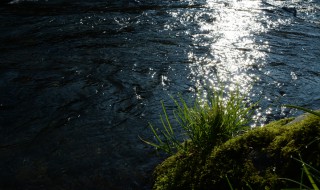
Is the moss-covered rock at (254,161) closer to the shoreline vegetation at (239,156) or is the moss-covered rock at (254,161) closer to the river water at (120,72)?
the shoreline vegetation at (239,156)

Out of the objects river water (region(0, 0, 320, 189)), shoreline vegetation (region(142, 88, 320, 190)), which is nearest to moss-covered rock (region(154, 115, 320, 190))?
shoreline vegetation (region(142, 88, 320, 190))

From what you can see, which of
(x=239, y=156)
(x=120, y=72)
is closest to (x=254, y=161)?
(x=239, y=156)

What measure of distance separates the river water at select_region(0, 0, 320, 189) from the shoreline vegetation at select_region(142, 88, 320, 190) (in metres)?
0.52

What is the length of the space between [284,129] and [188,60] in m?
3.54

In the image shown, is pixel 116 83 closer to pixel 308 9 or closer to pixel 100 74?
pixel 100 74

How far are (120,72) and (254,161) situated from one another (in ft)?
11.0

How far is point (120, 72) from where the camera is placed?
18.5ft

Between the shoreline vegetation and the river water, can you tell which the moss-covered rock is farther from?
the river water

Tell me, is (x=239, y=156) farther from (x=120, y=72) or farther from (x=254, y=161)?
(x=120, y=72)

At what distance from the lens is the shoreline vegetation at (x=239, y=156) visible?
2.35 m

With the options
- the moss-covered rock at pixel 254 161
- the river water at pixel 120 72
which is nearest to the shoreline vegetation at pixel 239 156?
the moss-covered rock at pixel 254 161

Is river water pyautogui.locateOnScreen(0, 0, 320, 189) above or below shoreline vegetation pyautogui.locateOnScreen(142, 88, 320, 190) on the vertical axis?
below

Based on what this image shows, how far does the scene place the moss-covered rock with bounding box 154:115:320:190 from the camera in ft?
7.77

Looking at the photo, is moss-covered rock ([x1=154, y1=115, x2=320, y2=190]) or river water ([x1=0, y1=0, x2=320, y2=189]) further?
river water ([x1=0, y1=0, x2=320, y2=189])
